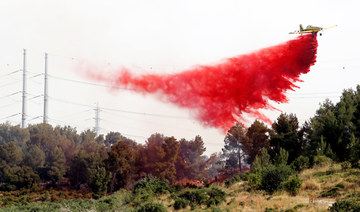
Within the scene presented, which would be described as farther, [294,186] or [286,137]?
[286,137]

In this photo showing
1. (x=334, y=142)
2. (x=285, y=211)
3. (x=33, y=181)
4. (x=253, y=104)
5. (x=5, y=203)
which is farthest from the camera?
(x=33, y=181)

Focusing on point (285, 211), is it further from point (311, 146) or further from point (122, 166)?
point (122, 166)

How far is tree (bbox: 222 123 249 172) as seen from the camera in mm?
84250

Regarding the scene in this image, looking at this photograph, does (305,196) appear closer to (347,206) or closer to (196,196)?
(347,206)

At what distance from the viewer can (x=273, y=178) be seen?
38.5 meters

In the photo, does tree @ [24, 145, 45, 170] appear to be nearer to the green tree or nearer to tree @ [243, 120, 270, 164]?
the green tree

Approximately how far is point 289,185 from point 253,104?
48.8ft

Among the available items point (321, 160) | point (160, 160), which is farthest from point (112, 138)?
point (321, 160)

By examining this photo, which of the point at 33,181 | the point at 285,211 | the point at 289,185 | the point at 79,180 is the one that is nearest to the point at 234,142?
the point at 79,180

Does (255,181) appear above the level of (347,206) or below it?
above

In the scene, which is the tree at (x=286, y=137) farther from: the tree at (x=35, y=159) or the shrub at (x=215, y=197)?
the tree at (x=35, y=159)

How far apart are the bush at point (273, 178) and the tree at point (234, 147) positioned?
43.9 meters

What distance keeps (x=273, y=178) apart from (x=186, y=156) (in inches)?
2365

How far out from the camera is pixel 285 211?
2802 centimetres
